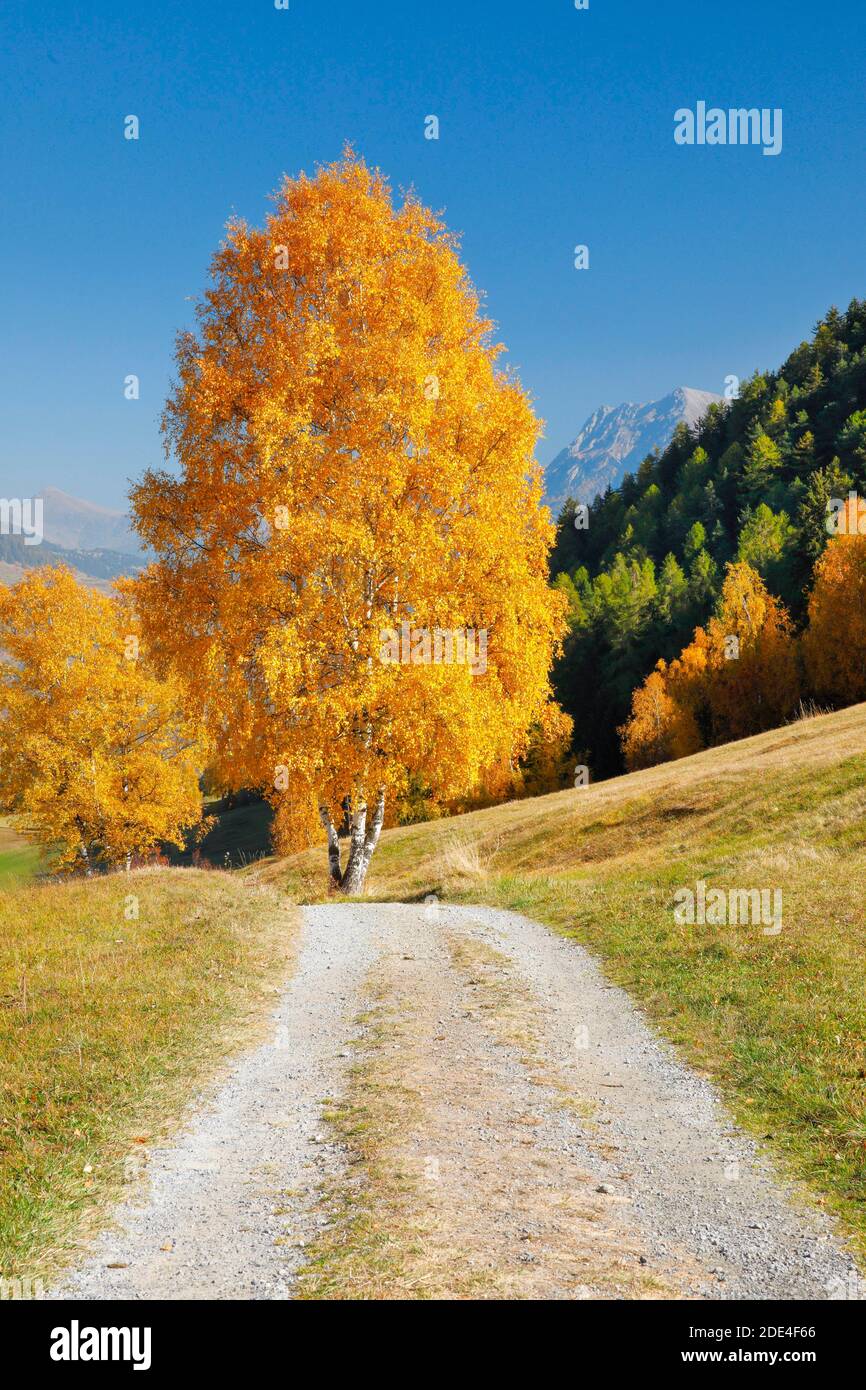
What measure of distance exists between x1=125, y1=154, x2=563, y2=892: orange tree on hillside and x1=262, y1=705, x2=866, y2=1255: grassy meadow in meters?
5.40

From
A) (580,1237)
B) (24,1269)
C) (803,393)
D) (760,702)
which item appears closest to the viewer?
(24,1269)

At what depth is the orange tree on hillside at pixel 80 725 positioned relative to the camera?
3609 cm

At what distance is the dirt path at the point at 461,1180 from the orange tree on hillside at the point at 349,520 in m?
8.27

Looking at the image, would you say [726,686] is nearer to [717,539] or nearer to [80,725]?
[80,725]

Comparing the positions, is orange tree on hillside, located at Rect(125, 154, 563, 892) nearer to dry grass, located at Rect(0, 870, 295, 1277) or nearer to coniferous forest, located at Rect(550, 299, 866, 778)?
dry grass, located at Rect(0, 870, 295, 1277)

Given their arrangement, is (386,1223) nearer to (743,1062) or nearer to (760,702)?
(743,1062)

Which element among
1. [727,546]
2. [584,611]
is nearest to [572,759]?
[584,611]

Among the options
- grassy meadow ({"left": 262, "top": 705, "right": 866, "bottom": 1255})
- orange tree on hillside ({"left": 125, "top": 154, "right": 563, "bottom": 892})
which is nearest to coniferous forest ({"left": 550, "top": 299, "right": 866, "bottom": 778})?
grassy meadow ({"left": 262, "top": 705, "right": 866, "bottom": 1255})

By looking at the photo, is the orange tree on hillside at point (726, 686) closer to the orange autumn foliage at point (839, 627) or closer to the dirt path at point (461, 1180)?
the orange autumn foliage at point (839, 627)

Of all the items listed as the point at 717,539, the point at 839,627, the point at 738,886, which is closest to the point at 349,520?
the point at 738,886

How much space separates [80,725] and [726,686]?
6603 cm

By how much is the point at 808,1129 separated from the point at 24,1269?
6.89 m

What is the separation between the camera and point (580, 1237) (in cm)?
581

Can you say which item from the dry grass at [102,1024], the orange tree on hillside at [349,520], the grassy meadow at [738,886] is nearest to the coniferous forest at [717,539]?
the grassy meadow at [738,886]
